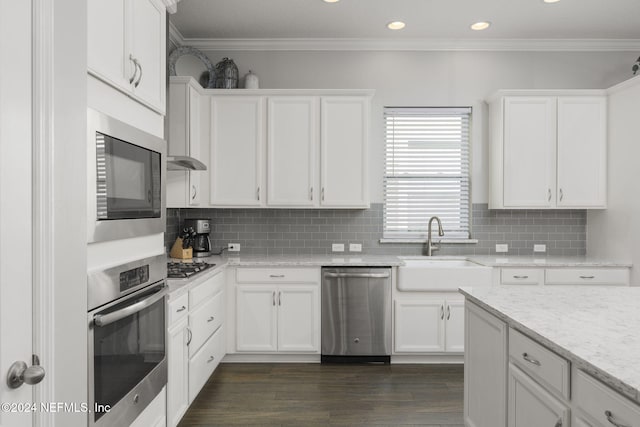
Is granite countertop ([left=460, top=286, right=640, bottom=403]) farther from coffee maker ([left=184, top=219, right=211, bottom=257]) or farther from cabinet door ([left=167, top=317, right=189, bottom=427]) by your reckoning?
coffee maker ([left=184, top=219, right=211, bottom=257])

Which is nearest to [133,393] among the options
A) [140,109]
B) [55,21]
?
[140,109]

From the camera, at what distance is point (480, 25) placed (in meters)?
3.69

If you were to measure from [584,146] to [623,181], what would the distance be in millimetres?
444

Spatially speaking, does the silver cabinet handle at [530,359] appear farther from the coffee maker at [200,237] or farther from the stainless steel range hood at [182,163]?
the coffee maker at [200,237]

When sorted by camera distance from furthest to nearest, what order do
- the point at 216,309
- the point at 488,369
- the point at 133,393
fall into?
the point at 216,309, the point at 488,369, the point at 133,393

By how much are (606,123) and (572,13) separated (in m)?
1.04

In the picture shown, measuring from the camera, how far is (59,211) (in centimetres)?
118

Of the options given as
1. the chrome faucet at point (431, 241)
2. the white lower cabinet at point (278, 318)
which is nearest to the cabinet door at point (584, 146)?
the chrome faucet at point (431, 241)

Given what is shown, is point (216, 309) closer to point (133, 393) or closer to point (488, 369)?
point (133, 393)

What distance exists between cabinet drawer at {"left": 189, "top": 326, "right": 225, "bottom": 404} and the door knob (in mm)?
1614

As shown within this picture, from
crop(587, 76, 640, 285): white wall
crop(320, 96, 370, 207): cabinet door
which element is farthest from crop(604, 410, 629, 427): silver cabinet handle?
crop(587, 76, 640, 285): white wall

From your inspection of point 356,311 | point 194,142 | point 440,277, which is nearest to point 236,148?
point 194,142

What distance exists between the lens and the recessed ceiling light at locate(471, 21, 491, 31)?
3658 millimetres

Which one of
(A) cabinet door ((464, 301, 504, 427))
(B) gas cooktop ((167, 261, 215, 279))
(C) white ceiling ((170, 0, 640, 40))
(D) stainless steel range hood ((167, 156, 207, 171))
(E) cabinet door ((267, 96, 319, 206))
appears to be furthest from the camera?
(E) cabinet door ((267, 96, 319, 206))
